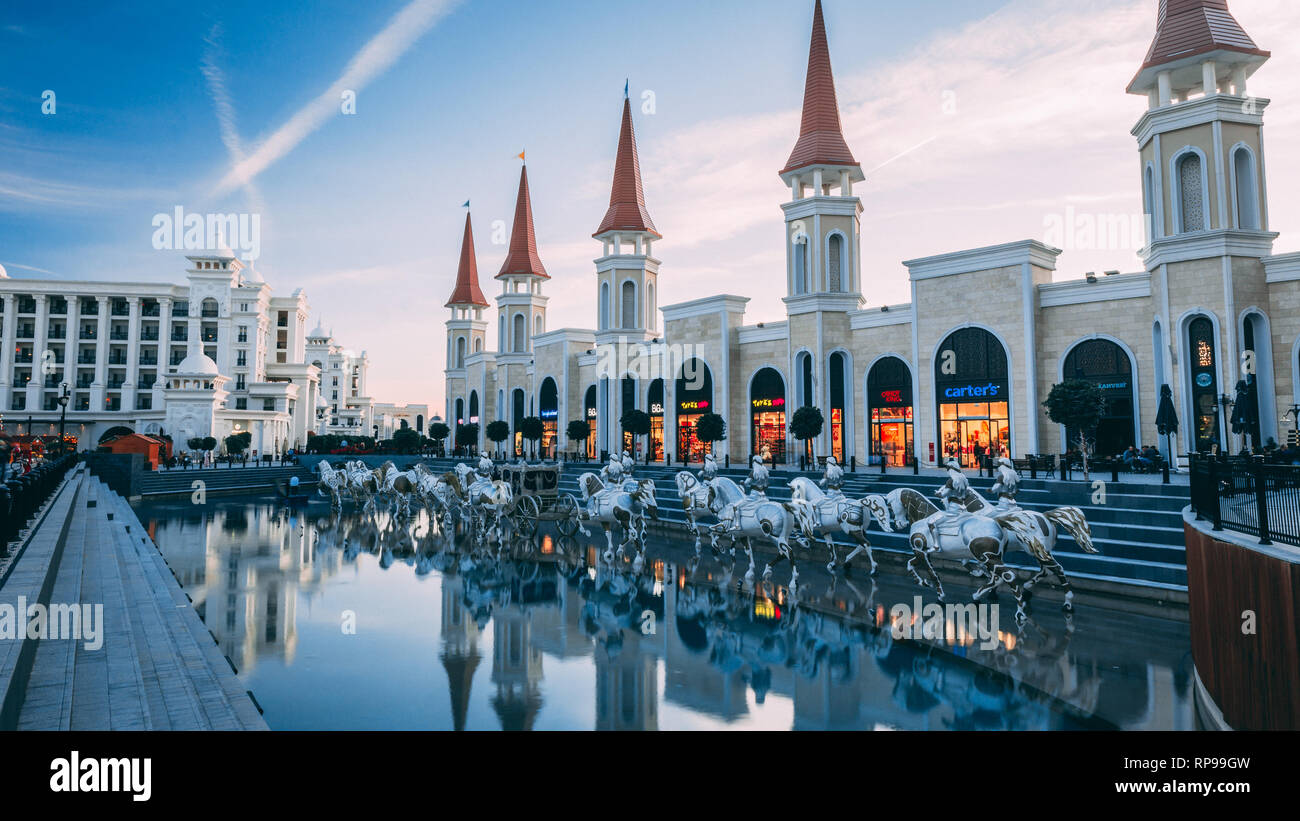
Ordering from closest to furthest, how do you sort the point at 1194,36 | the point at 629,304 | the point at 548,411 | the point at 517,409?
the point at 1194,36 < the point at 629,304 < the point at 548,411 < the point at 517,409

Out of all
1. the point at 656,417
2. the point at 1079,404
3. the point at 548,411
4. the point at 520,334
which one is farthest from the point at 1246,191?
the point at 520,334

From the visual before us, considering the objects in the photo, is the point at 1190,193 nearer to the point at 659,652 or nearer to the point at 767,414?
the point at 767,414

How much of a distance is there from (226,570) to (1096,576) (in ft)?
56.1

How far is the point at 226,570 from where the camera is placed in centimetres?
1462

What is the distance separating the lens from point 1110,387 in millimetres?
24766

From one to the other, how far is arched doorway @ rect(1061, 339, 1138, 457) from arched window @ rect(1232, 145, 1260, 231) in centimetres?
522

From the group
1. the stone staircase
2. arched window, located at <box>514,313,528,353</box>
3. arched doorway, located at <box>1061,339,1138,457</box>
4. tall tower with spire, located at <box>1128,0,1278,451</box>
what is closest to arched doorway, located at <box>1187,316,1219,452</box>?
tall tower with spire, located at <box>1128,0,1278,451</box>

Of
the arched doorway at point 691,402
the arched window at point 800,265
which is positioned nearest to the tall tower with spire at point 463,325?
the arched doorway at point 691,402

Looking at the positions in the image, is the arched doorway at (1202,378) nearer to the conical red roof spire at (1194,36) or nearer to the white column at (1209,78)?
the white column at (1209,78)

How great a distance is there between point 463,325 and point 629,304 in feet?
75.2

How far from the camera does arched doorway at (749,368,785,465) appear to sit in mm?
35062

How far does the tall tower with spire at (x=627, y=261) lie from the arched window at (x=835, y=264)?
41.0 ft

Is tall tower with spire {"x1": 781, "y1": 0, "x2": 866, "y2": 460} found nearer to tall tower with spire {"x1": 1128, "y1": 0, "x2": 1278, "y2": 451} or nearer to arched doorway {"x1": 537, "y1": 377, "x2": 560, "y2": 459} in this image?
tall tower with spire {"x1": 1128, "y1": 0, "x2": 1278, "y2": 451}
